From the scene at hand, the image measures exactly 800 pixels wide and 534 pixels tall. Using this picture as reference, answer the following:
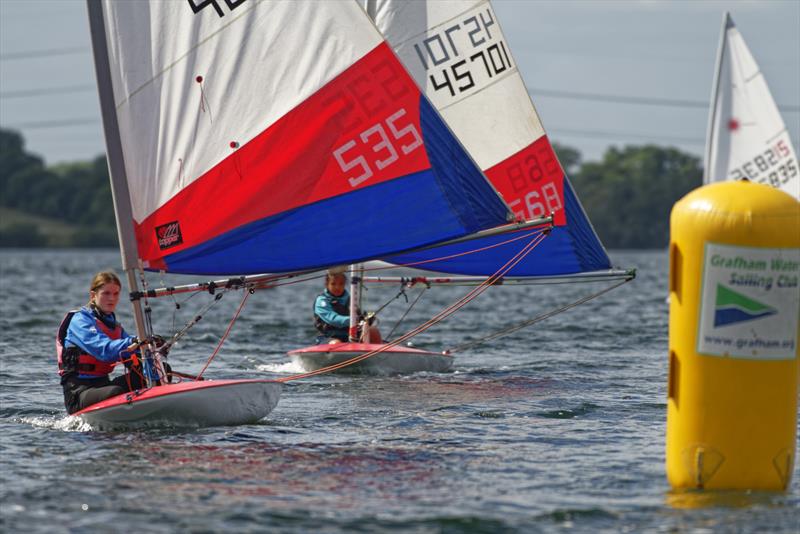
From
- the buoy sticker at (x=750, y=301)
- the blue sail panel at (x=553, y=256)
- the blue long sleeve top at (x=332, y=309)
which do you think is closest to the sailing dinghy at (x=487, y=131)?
the blue sail panel at (x=553, y=256)

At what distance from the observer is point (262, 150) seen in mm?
11453

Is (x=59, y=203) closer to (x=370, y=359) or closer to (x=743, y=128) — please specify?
(x=743, y=128)

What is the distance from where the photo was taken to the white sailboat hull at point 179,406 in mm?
10867

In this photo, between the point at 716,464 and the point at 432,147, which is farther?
the point at 432,147

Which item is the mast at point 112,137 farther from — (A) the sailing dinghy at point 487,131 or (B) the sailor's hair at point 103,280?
(A) the sailing dinghy at point 487,131

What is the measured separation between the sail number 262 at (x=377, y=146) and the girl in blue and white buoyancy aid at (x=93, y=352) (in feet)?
7.41

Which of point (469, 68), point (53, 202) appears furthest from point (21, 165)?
point (469, 68)

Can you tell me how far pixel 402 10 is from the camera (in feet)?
55.3

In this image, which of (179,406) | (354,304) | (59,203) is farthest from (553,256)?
(59,203)

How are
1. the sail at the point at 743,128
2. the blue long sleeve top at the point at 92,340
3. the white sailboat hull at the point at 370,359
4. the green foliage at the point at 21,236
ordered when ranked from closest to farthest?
the blue long sleeve top at the point at 92,340 < the white sailboat hull at the point at 370,359 < the sail at the point at 743,128 < the green foliage at the point at 21,236

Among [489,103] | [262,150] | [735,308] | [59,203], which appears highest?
[59,203]

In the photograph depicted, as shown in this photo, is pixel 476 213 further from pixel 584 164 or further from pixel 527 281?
pixel 584 164

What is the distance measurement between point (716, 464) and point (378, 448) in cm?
313

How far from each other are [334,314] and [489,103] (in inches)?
137
